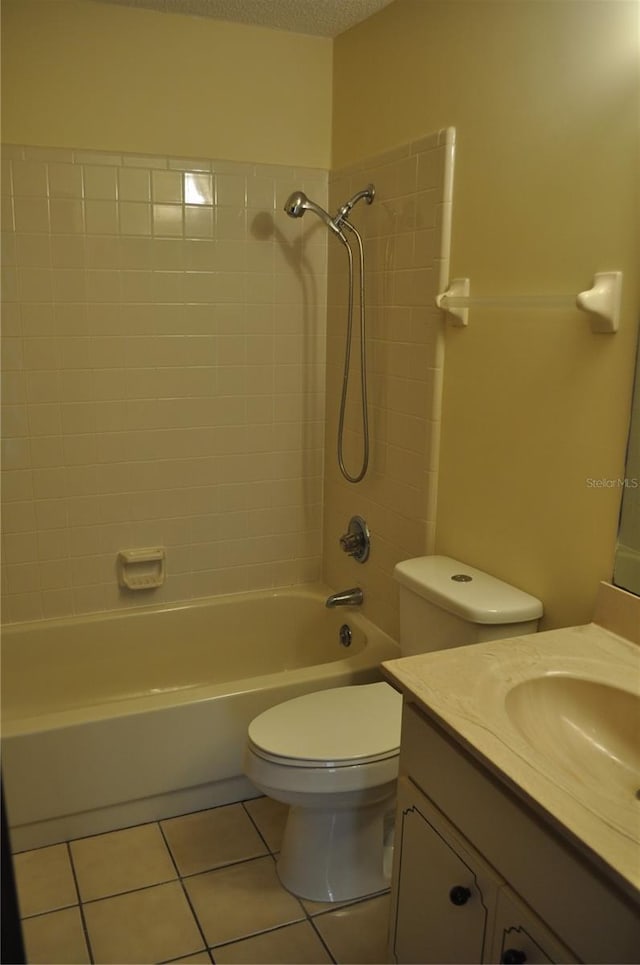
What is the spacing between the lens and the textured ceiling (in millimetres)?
2232

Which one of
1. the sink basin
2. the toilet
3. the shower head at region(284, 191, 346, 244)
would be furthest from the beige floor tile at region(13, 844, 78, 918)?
the shower head at region(284, 191, 346, 244)

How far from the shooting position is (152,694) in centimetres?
239

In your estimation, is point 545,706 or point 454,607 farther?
point 454,607

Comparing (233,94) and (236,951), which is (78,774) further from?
(233,94)

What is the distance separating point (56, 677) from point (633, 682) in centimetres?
191

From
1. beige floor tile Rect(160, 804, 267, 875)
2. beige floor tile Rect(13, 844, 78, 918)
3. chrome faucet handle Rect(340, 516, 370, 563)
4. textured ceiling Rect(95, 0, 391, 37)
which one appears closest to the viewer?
beige floor tile Rect(13, 844, 78, 918)

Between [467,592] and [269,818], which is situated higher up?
[467,592]

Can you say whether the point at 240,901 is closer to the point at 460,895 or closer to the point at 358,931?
the point at 358,931

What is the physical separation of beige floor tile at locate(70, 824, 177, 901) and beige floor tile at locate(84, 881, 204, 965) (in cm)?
3

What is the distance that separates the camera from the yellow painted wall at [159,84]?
2.23 m

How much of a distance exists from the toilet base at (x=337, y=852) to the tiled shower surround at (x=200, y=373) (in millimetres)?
651

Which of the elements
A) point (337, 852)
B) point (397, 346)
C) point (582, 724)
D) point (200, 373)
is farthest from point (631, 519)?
point (200, 373)

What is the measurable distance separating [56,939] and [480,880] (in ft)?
3.71

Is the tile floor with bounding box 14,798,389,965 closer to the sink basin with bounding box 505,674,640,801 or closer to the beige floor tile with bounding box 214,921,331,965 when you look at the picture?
the beige floor tile with bounding box 214,921,331,965
